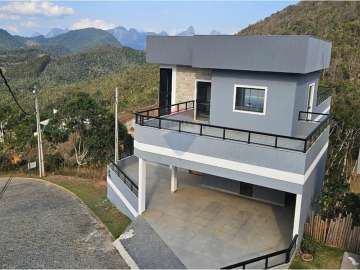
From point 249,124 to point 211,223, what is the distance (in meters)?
3.73

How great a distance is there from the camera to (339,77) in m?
34.0

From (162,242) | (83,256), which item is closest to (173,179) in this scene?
(162,242)

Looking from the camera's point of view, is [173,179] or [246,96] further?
[173,179]

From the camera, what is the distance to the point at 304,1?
68.8 m

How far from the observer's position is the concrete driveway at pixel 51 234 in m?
10.9

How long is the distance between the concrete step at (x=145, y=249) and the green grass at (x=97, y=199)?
53.5 inches

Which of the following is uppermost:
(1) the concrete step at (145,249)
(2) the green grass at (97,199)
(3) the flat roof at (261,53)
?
(3) the flat roof at (261,53)

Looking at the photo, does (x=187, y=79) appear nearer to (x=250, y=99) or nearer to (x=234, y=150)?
(x=250, y=99)

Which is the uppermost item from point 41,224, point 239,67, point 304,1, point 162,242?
point 304,1

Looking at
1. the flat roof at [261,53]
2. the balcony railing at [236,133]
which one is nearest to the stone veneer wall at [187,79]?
the flat roof at [261,53]

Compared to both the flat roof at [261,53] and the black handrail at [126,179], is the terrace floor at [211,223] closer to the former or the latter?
the black handrail at [126,179]

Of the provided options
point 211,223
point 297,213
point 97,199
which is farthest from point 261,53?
point 97,199

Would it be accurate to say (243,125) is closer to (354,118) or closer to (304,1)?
(354,118)

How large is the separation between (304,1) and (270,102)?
220 feet
